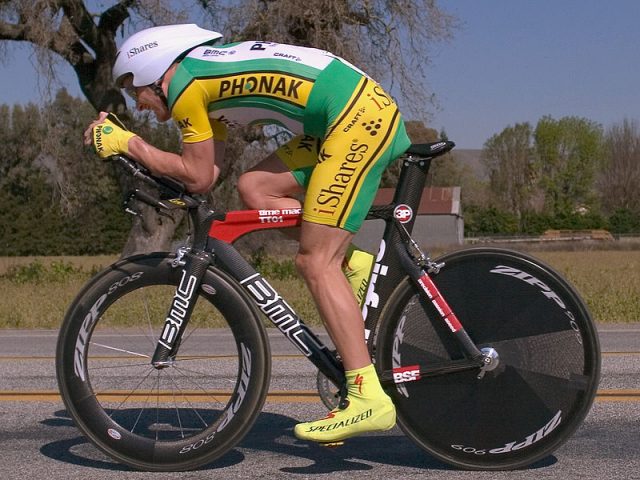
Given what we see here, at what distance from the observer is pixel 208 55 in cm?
399

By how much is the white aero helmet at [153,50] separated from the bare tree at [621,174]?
10629 centimetres

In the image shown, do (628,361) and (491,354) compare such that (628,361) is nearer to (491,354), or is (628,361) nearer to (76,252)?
(491,354)

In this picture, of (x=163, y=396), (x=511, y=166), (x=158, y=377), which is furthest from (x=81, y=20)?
(x=511, y=166)

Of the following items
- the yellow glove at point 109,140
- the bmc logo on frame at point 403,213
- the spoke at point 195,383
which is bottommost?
the spoke at point 195,383

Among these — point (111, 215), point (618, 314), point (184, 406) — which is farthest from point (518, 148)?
point (184, 406)

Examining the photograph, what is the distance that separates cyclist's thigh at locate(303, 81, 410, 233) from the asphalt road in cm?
92

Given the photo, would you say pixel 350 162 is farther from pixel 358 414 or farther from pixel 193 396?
pixel 193 396

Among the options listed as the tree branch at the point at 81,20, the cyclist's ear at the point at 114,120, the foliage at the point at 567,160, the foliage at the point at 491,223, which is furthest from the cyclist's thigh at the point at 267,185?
the foliage at the point at 567,160

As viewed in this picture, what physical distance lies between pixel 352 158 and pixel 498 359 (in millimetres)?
930

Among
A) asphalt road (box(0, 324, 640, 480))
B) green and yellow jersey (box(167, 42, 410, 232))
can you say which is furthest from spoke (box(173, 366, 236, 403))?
green and yellow jersey (box(167, 42, 410, 232))

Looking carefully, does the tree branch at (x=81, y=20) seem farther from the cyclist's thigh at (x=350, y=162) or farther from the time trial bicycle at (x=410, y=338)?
the cyclist's thigh at (x=350, y=162)

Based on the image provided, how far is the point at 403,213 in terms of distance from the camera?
4141 millimetres

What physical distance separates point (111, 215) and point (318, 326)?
5510 cm

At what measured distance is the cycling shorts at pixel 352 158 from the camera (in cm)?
398
